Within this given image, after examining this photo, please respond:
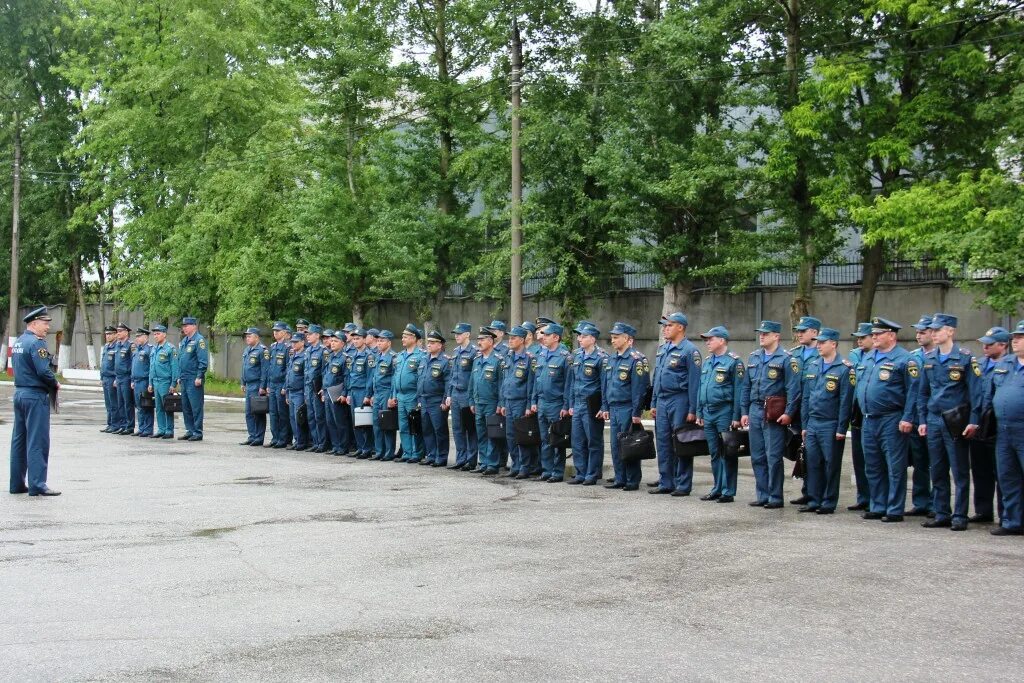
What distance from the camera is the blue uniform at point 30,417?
1238cm

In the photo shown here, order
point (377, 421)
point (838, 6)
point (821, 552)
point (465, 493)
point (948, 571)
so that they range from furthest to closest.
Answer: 1. point (838, 6)
2. point (377, 421)
3. point (465, 493)
4. point (821, 552)
5. point (948, 571)

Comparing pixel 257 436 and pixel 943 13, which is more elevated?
pixel 943 13

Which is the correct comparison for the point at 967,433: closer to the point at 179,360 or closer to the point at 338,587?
the point at 338,587

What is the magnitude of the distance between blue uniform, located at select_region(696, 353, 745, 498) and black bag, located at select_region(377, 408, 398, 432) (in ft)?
18.3

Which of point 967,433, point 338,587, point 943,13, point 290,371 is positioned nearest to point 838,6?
point 943,13

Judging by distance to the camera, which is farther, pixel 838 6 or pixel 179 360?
pixel 838 6

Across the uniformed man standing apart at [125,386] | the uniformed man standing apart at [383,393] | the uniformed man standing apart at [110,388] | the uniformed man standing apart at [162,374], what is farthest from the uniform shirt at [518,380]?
the uniformed man standing apart at [110,388]

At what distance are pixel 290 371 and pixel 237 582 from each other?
437 inches

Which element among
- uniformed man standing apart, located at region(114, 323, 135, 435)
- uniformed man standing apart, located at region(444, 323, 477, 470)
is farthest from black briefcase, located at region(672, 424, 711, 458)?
uniformed man standing apart, located at region(114, 323, 135, 435)

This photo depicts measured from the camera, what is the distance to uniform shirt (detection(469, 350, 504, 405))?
15.5 metres

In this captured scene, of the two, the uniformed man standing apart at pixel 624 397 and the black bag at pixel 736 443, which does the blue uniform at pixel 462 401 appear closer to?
the uniformed man standing apart at pixel 624 397

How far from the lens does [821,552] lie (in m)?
9.17

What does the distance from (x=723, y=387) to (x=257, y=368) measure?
31.5ft

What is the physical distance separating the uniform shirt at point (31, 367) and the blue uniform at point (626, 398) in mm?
6246
